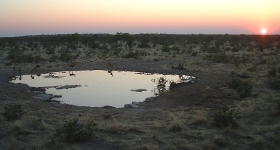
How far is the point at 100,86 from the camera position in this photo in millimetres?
17031

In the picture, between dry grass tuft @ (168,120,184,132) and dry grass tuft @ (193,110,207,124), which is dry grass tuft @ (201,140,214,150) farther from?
dry grass tuft @ (193,110,207,124)

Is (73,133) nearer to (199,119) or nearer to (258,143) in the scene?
(199,119)

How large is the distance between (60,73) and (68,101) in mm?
9536

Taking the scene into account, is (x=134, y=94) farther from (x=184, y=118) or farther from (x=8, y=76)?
(x=8, y=76)

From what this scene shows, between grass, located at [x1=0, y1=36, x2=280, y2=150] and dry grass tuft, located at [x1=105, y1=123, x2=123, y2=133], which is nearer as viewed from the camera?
A: grass, located at [x1=0, y1=36, x2=280, y2=150]

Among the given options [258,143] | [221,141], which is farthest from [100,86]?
[258,143]

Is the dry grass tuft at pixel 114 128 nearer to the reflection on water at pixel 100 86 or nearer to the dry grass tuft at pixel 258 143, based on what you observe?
the dry grass tuft at pixel 258 143

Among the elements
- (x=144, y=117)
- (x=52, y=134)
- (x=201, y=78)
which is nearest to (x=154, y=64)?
(x=201, y=78)

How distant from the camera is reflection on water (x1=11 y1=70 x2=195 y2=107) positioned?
45.6ft

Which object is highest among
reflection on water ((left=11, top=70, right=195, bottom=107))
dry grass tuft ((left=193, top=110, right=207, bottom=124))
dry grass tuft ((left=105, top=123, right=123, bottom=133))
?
dry grass tuft ((left=193, top=110, right=207, bottom=124))

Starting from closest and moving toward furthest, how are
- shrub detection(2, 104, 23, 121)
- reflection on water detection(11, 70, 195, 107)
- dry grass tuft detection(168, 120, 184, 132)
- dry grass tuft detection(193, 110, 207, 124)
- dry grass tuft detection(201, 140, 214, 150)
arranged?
dry grass tuft detection(201, 140, 214, 150) → dry grass tuft detection(168, 120, 184, 132) → dry grass tuft detection(193, 110, 207, 124) → shrub detection(2, 104, 23, 121) → reflection on water detection(11, 70, 195, 107)

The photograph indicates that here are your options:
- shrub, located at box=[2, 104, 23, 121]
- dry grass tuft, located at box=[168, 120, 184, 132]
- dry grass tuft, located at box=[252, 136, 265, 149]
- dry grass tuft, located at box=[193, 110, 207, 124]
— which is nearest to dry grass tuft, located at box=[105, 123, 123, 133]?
dry grass tuft, located at box=[168, 120, 184, 132]

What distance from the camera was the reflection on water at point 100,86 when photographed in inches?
547

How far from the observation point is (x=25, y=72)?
898 inches
